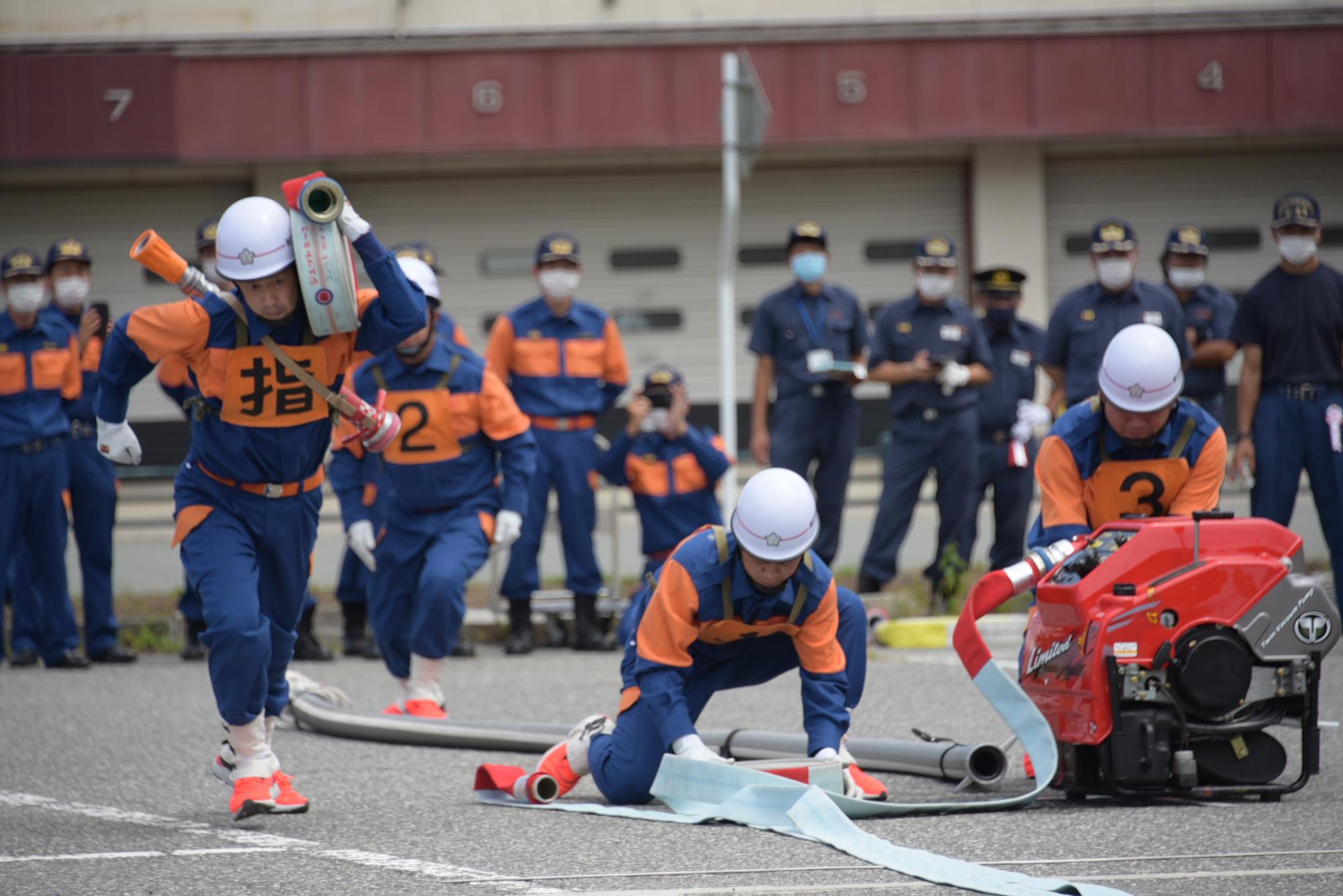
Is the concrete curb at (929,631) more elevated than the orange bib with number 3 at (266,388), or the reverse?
the orange bib with number 3 at (266,388)

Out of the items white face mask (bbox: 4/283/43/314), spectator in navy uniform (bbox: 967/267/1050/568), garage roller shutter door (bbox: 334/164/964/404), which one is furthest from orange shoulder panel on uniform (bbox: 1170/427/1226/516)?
garage roller shutter door (bbox: 334/164/964/404)

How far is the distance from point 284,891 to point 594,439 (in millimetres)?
7442

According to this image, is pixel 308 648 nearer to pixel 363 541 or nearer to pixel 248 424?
pixel 363 541

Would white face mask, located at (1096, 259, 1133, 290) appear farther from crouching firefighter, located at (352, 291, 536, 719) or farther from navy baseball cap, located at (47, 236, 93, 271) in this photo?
navy baseball cap, located at (47, 236, 93, 271)

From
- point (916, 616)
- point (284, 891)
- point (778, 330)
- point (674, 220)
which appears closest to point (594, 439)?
point (778, 330)

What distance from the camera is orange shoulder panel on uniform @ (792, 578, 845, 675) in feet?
21.9

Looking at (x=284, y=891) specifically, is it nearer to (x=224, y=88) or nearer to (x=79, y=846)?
(x=79, y=846)

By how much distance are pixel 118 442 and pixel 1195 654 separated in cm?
394

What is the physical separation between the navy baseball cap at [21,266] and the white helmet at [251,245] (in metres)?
6.03

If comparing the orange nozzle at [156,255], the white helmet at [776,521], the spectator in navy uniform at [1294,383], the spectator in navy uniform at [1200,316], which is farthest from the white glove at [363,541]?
the spectator in navy uniform at [1200,316]

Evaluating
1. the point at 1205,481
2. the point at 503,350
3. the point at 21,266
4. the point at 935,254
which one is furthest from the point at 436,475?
the point at 935,254

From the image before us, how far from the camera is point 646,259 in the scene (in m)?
18.0

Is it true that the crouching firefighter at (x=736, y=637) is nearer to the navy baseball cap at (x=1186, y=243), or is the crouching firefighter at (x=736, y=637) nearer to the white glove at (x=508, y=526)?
the white glove at (x=508, y=526)

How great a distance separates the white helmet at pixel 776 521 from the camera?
6359 millimetres
